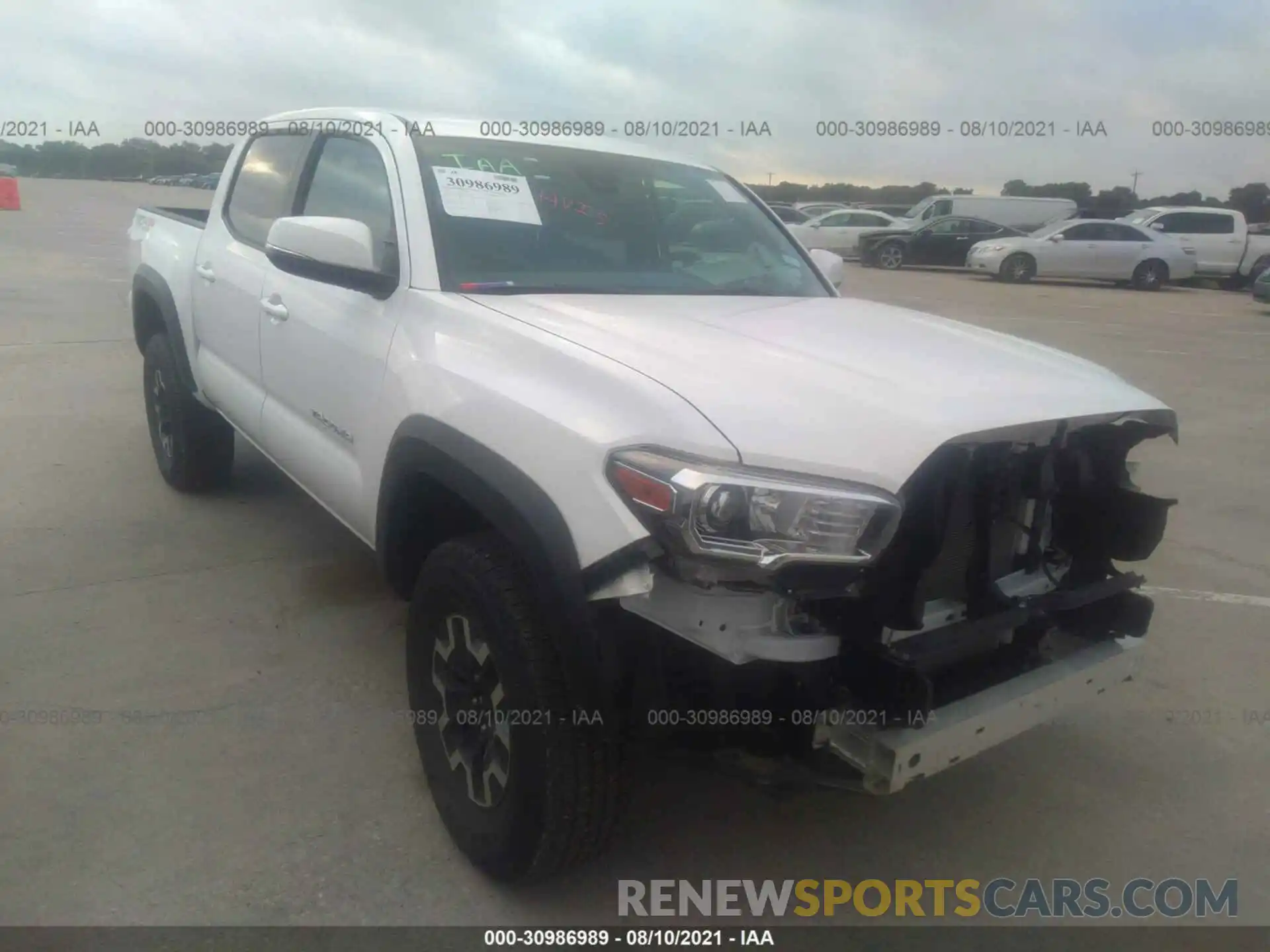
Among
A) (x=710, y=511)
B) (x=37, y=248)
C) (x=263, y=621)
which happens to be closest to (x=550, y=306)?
(x=710, y=511)

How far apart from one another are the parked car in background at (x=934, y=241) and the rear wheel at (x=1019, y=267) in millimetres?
2161

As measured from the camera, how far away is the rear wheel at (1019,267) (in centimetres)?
2119

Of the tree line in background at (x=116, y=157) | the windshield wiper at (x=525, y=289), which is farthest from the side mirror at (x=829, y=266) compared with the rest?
the tree line in background at (x=116, y=157)

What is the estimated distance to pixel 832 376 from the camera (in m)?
2.41

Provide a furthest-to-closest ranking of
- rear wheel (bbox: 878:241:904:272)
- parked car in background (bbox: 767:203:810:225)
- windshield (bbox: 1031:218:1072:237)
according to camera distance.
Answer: rear wheel (bbox: 878:241:904:272)
parked car in background (bbox: 767:203:810:225)
windshield (bbox: 1031:218:1072:237)

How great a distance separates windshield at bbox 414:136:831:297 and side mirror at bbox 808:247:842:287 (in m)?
0.09

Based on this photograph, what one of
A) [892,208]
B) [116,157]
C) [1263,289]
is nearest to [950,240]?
[1263,289]

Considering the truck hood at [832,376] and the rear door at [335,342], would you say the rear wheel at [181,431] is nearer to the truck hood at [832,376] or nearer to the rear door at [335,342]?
the rear door at [335,342]

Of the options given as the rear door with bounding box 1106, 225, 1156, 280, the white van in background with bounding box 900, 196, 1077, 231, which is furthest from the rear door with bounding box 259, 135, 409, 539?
the white van in background with bounding box 900, 196, 1077, 231

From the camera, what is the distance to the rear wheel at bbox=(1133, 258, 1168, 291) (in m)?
20.8

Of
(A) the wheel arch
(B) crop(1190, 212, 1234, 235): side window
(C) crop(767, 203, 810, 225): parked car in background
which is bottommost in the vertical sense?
(A) the wheel arch

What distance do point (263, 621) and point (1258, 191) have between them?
41611 millimetres

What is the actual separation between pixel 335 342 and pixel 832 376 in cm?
166

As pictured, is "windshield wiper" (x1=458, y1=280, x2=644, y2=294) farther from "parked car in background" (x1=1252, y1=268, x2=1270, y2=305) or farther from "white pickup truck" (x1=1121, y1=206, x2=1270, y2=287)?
"white pickup truck" (x1=1121, y1=206, x2=1270, y2=287)
